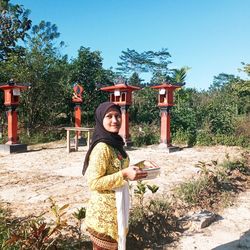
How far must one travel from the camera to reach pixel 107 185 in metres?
2.02

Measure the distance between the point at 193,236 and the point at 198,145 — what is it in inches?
310

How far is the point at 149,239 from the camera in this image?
369 centimetres

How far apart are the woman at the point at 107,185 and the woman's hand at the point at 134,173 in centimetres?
4

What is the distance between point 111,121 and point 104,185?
15.5 inches

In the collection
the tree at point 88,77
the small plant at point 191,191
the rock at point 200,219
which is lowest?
the rock at point 200,219

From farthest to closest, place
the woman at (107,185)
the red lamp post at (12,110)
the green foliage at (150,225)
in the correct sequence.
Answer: the red lamp post at (12,110)
the green foliage at (150,225)
the woman at (107,185)

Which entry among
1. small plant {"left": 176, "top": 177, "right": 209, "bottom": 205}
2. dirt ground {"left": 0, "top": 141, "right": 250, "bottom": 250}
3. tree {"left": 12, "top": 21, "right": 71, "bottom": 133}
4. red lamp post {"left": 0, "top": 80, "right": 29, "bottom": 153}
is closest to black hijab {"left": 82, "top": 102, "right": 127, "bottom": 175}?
dirt ground {"left": 0, "top": 141, "right": 250, "bottom": 250}

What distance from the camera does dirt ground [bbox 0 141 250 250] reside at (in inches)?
155

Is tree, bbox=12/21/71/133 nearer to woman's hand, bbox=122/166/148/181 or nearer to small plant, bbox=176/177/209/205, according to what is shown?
small plant, bbox=176/177/209/205

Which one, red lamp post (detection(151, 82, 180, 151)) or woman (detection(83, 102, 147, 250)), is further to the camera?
red lamp post (detection(151, 82, 180, 151))

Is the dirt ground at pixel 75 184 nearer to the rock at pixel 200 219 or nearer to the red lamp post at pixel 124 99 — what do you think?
the rock at pixel 200 219

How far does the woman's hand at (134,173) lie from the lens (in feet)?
6.36

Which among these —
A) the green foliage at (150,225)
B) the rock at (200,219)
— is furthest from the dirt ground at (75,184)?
the green foliage at (150,225)

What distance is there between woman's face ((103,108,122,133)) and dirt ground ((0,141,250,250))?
207 cm
